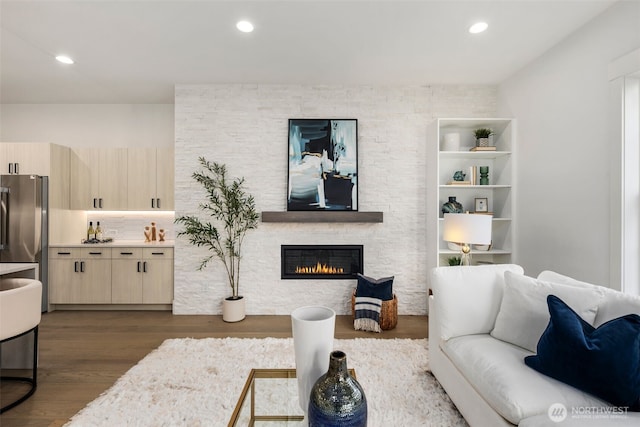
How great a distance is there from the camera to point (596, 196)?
2.29 metres

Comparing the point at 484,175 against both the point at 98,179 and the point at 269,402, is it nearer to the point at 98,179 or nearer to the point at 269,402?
the point at 269,402

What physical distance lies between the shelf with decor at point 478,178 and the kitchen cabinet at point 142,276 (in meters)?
3.27

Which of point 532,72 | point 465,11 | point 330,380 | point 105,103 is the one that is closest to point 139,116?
point 105,103

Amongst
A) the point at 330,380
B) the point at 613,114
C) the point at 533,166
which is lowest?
the point at 330,380

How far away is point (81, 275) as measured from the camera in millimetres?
3645

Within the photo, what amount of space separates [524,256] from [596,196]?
1.01 m

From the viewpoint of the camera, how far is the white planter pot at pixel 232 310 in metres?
3.32

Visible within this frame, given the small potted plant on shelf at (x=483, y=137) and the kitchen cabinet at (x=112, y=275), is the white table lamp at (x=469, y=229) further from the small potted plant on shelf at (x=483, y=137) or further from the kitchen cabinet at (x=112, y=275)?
the kitchen cabinet at (x=112, y=275)

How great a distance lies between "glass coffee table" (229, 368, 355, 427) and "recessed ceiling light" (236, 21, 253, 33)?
99.3 inches

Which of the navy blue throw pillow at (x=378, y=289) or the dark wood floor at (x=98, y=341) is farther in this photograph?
the navy blue throw pillow at (x=378, y=289)

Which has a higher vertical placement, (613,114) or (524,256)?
(613,114)

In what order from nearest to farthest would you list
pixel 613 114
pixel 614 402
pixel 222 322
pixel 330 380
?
pixel 330 380, pixel 614 402, pixel 613 114, pixel 222 322

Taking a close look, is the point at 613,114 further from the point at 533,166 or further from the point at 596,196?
the point at 533,166

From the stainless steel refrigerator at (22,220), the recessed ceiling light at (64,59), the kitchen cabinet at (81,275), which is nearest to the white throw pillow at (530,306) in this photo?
the kitchen cabinet at (81,275)
